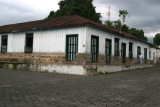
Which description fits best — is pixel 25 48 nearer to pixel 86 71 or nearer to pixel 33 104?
pixel 86 71

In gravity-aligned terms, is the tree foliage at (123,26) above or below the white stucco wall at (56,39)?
above

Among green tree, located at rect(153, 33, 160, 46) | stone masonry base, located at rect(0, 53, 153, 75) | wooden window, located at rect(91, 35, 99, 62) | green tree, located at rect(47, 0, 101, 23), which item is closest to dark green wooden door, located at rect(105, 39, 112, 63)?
stone masonry base, located at rect(0, 53, 153, 75)

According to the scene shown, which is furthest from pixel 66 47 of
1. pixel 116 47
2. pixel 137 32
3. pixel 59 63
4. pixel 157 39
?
pixel 157 39

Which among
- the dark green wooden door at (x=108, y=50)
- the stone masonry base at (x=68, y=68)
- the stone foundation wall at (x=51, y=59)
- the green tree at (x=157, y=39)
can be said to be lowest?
the stone masonry base at (x=68, y=68)

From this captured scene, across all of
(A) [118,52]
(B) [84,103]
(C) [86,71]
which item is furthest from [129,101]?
(A) [118,52]

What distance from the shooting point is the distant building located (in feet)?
41.8

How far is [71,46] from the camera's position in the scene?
13305mm

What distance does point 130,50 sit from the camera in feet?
67.9

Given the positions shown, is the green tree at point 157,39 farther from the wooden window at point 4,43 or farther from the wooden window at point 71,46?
the wooden window at point 71,46

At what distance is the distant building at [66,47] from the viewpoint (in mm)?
12750

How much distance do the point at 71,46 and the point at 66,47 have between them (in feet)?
1.34

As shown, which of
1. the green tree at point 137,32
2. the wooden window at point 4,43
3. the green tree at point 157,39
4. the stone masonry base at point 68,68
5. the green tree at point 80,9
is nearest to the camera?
the stone masonry base at point 68,68

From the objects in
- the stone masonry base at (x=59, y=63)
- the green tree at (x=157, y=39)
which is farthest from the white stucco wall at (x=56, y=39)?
the green tree at (x=157, y=39)

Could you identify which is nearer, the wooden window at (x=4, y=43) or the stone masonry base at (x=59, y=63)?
the stone masonry base at (x=59, y=63)
